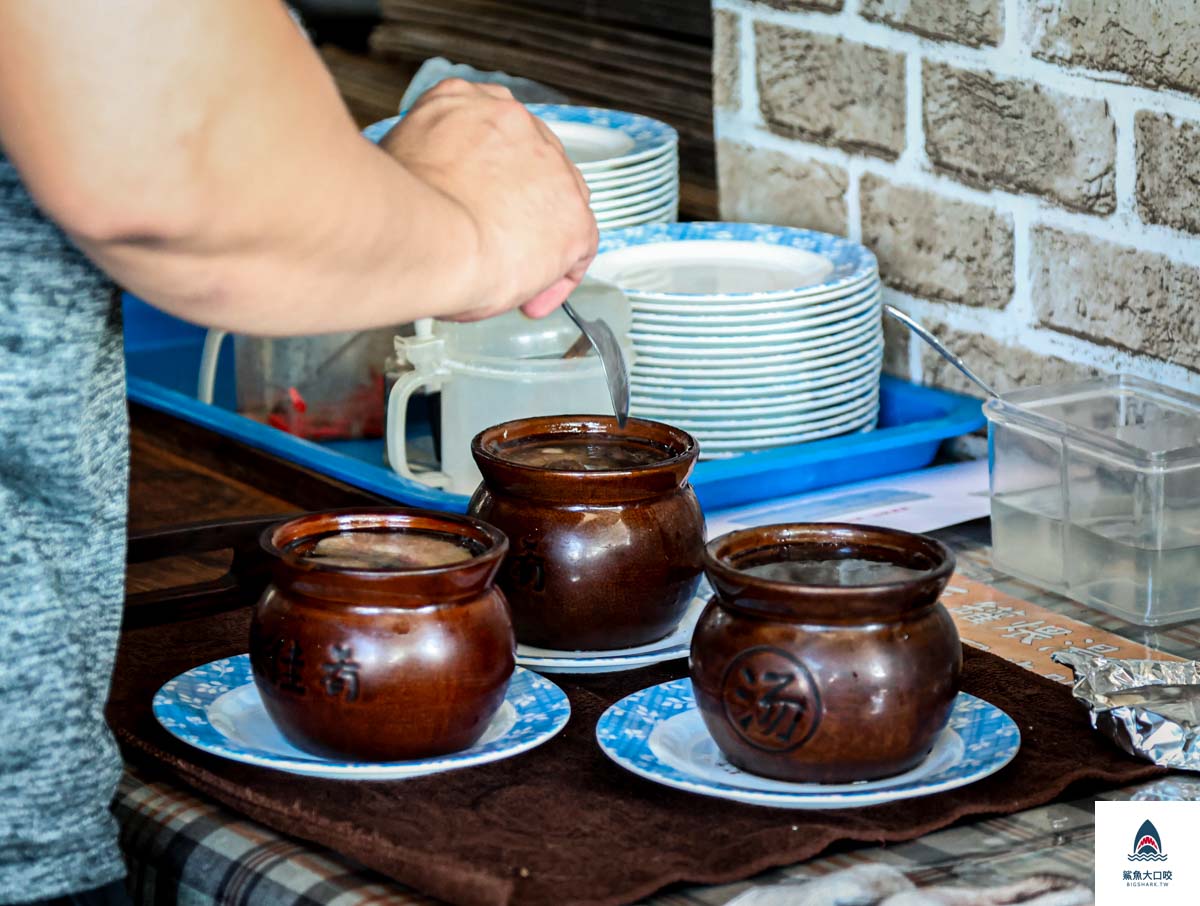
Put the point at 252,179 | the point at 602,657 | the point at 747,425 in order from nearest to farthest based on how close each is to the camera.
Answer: the point at 252,179 < the point at 602,657 < the point at 747,425

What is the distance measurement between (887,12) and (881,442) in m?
0.41

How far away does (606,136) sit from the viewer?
5.76 feet

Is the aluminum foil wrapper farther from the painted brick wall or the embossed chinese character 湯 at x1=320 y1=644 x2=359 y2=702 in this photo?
the painted brick wall

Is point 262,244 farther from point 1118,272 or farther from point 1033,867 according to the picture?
point 1118,272

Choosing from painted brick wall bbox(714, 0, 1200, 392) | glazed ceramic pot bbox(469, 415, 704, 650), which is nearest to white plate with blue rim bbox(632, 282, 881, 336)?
painted brick wall bbox(714, 0, 1200, 392)

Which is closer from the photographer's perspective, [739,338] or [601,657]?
[601,657]

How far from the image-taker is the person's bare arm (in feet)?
1.95

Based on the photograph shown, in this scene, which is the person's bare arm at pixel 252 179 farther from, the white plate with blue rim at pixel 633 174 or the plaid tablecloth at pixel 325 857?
the white plate with blue rim at pixel 633 174

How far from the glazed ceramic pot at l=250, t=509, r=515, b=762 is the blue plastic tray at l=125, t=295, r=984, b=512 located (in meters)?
0.47

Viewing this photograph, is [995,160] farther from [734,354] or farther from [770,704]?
[770,704]

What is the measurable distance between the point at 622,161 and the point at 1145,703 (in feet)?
2.87

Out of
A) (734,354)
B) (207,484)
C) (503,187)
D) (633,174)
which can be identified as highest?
(503,187)

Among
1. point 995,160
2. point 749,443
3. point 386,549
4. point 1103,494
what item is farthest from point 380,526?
point 995,160

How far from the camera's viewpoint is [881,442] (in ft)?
4.69
